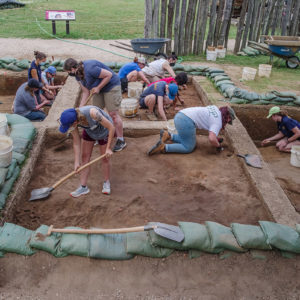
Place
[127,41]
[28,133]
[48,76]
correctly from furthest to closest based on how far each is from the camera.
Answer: [127,41]
[48,76]
[28,133]

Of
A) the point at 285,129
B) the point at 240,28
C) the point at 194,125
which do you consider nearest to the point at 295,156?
the point at 285,129

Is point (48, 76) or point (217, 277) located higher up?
point (48, 76)

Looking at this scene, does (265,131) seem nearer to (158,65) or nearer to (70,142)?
(158,65)

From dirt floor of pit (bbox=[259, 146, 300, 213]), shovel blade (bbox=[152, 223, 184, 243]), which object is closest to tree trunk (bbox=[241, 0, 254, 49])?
dirt floor of pit (bbox=[259, 146, 300, 213])

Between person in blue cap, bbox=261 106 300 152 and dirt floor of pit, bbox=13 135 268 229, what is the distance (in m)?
1.05

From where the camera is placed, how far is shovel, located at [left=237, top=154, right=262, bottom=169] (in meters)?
4.05

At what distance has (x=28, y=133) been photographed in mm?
4340

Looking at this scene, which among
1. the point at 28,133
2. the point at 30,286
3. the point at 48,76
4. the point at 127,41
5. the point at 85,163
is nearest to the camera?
the point at 30,286

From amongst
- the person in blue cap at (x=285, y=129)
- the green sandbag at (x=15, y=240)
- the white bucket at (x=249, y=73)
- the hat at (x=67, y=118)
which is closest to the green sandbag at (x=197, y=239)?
the green sandbag at (x=15, y=240)

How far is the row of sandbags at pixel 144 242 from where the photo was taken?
8.95 ft

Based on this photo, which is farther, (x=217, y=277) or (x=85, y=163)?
(x=85, y=163)

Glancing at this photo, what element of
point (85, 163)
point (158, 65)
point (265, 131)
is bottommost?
point (265, 131)

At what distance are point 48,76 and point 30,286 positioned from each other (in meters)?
5.00

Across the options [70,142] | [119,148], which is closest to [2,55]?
[70,142]
